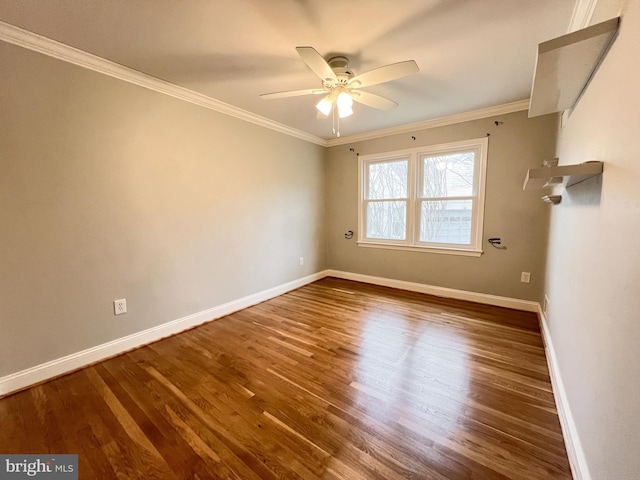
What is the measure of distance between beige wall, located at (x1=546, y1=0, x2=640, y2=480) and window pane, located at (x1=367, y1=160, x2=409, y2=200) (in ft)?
7.86

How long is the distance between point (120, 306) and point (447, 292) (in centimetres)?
380

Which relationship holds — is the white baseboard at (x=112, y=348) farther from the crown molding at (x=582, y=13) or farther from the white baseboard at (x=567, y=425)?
the crown molding at (x=582, y=13)

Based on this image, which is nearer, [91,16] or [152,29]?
[91,16]

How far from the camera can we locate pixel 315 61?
5.27 feet

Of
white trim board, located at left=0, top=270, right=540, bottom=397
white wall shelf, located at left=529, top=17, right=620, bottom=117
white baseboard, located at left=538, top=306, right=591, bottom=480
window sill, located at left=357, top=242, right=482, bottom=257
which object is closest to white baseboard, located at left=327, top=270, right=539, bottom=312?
white trim board, located at left=0, top=270, right=540, bottom=397

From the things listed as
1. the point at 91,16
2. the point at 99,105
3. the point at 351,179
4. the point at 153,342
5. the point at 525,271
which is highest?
the point at 91,16

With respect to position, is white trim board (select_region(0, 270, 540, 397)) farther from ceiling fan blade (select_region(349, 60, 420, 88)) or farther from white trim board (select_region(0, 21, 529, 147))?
ceiling fan blade (select_region(349, 60, 420, 88))

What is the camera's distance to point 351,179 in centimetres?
430

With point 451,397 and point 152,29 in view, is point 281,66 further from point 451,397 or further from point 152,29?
point 451,397

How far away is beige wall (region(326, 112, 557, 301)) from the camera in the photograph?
2.90m

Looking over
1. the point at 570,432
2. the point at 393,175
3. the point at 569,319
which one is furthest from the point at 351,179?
the point at 570,432

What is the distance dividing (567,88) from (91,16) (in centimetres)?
290

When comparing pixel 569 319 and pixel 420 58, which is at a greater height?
pixel 420 58

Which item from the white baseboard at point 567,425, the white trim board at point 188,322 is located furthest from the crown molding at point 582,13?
the white trim board at point 188,322
